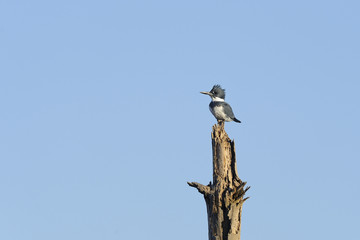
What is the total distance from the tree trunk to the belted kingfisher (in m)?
5.12

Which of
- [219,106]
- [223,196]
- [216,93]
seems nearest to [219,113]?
[219,106]

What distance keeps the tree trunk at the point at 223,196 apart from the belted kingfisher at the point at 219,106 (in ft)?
16.8

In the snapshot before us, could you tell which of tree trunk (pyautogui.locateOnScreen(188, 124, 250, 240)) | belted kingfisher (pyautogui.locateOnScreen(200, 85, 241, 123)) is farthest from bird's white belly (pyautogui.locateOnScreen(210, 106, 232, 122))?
tree trunk (pyautogui.locateOnScreen(188, 124, 250, 240))

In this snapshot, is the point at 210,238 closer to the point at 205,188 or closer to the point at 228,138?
the point at 205,188

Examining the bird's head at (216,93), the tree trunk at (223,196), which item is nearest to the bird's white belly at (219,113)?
the bird's head at (216,93)

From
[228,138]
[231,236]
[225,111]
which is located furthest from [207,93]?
[231,236]

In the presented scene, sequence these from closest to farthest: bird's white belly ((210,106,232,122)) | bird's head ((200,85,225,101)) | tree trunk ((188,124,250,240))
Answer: tree trunk ((188,124,250,240)) → bird's white belly ((210,106,232,122)) → bird's head ((200,85,225,101))

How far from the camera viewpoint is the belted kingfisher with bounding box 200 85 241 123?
18.8 m

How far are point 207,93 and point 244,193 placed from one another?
6558mm

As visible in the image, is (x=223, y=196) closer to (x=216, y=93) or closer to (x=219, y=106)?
(x=219, y=106)

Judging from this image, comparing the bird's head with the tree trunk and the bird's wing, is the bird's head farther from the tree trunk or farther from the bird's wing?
the tree trunk

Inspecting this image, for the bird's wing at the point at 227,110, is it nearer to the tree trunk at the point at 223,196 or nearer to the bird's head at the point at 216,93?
the bird's head at the point at 216,93

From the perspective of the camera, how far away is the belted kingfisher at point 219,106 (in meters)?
18.8

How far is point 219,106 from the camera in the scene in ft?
61.7
